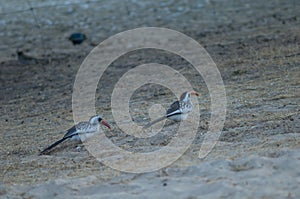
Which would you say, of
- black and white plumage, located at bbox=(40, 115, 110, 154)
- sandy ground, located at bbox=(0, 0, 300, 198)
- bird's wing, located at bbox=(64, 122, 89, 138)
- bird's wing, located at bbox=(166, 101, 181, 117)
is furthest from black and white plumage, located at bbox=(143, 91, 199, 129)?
bird's wing, located at bbox=(64, 122, 89, 138)

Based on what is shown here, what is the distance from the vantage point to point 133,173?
8.25m

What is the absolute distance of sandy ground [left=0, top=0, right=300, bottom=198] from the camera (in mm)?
7848

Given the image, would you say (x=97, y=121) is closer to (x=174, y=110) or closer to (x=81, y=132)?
(x=81, y=132)

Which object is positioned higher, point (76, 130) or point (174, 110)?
point (174, 110)

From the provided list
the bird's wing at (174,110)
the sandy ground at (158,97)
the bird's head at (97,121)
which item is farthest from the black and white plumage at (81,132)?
the bird's wing at (174,110)

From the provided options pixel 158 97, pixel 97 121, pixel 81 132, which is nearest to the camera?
pixel 81 132

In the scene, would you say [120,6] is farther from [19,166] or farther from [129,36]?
[19,166]

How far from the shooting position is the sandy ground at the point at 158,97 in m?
7.85

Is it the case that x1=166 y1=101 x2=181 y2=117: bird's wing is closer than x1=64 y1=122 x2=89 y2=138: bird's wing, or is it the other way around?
x1=64 y1=122 x2=89 y2=138: bird's wing

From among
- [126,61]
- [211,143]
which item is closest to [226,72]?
[126,61]

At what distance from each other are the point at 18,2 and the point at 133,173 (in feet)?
56.6

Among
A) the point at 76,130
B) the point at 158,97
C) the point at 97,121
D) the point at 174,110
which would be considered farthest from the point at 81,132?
the point at 158,97

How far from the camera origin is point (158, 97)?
12.5m

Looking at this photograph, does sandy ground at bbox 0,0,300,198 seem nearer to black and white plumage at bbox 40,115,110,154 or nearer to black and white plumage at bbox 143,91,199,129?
black and white plumage at bbox 40,115,110,154
